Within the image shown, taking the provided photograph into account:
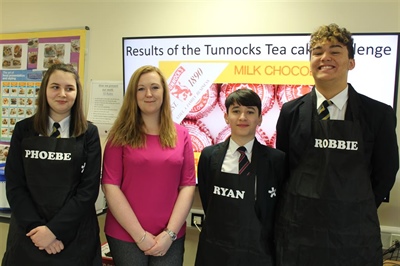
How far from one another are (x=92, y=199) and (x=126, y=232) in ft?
0.72

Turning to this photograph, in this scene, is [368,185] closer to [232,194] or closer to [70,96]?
[232,194]

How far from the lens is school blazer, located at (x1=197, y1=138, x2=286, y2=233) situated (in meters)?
1.42

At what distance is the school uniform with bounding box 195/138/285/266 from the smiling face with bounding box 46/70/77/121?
2.39 feet

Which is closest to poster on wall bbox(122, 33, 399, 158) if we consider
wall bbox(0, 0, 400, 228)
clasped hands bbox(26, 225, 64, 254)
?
wall bbox(0, 0, 400, 228)

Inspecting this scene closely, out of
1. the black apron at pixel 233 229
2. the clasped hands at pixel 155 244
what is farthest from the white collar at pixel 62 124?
the black apron at pixel 233 229

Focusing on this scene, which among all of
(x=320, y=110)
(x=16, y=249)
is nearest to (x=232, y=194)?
(x=320, y=110)

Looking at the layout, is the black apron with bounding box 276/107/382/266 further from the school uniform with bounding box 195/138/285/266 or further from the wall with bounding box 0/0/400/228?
the wall with bounding box 0/0/400/228

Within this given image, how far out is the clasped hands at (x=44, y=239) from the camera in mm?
1404

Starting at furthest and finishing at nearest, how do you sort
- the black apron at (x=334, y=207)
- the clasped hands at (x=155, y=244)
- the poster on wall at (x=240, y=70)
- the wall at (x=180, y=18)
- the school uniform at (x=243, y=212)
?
the wall at (x=180, y=18)
the poster on wall at (x=240, y=70)
the clasped hands at (x=155, y=244)
the school uniform at (x=243, y=212)
the black apron at (x=334, y=207)

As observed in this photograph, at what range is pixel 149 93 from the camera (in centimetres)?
158

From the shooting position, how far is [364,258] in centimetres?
127

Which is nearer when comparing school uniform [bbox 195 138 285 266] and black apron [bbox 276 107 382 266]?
black apron [bbox 276 107 382 266]

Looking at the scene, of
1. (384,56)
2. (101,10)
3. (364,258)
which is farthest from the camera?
(101,10)

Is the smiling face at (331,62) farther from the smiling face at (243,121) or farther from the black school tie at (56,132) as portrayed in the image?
the black school tie at (56,132)
